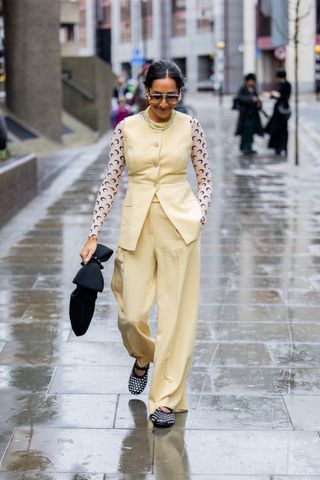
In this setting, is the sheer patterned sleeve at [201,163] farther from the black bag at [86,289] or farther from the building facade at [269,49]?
the building facade at [269,49]

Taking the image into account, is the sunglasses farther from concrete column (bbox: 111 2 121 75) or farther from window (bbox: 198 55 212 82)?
concrete column (bbox: 111 2 121 75)

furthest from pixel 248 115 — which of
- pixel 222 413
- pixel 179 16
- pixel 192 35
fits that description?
pixel 179 16

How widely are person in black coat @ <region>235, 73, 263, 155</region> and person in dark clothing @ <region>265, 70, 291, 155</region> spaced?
0.42m

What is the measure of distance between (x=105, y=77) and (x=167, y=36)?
66252 mm

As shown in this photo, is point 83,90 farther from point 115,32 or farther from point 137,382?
point 115,32

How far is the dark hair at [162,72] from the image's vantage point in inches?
211

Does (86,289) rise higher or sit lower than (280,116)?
higher

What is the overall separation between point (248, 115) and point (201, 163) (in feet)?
59.2

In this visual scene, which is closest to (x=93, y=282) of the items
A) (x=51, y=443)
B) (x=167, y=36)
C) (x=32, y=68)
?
(x=51, y=443)

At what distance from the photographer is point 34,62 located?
25.6 metres

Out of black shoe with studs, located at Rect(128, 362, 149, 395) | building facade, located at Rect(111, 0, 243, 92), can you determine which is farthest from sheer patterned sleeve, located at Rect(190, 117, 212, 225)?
building facade, located at Rect(111, 0, 243, 92)

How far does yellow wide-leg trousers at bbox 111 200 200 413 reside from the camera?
5516 millimetres

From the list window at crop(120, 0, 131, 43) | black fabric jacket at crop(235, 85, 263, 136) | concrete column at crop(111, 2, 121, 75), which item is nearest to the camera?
black fabric jacket at crop(235, 85, 263, 136)

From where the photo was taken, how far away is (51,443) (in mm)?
5207
